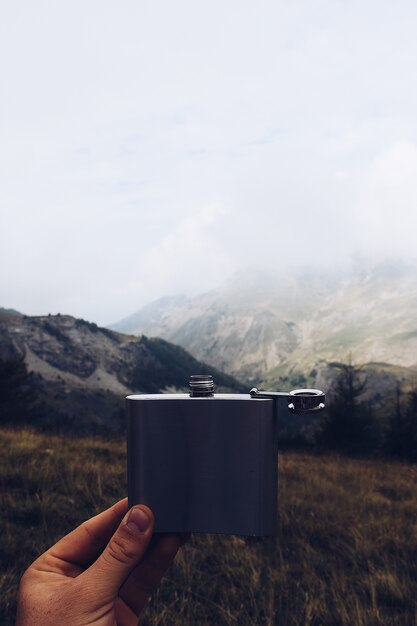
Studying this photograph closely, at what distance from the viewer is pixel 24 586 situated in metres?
2.39

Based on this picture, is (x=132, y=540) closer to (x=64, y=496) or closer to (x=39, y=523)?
(x=39, y=523)

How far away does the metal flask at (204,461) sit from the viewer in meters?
2.61

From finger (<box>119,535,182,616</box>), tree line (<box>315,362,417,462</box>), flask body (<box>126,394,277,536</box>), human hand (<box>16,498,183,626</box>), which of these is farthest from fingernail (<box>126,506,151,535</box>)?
tree line (<box>315,362,417,462</box>)

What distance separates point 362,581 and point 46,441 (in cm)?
681

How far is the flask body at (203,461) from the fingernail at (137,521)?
14cm

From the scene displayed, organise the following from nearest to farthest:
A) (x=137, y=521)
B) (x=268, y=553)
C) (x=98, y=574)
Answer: (x=98, y=574), (x=137, y=521), (x=268, y=553)

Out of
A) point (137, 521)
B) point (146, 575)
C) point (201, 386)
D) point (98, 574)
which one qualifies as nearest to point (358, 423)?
point (146, 575)

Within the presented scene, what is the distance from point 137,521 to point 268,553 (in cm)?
352

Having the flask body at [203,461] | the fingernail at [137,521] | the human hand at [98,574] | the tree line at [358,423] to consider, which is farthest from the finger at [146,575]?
the tree line at [358,423]

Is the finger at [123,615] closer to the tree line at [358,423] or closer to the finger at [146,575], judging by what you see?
the finger at [146,575]

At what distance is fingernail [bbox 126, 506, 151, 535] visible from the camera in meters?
2.44

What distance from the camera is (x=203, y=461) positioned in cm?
264

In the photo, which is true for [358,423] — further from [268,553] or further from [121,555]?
[121,555]

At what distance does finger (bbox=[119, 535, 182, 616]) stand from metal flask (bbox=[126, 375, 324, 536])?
0.61ft
